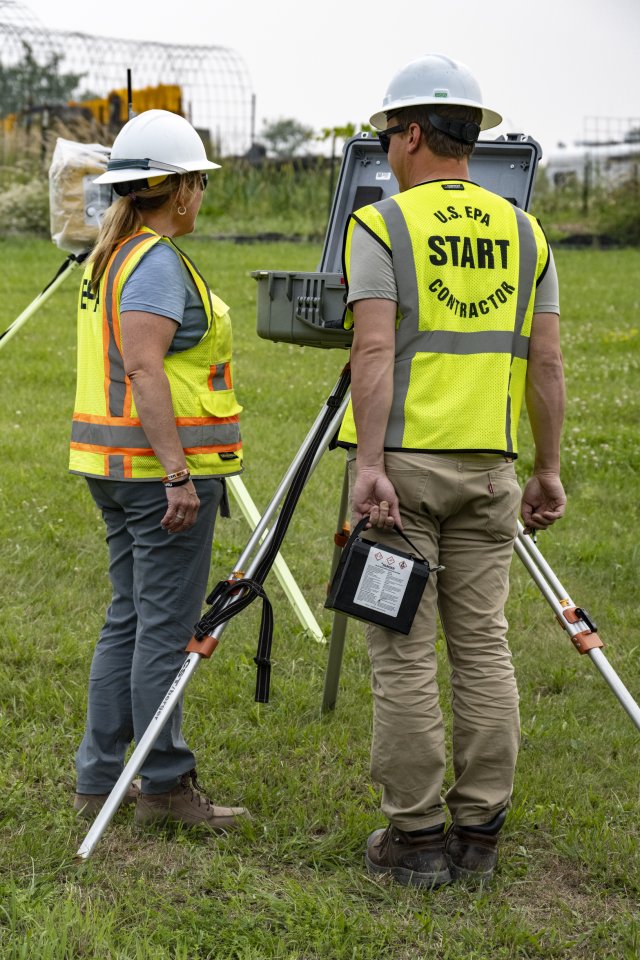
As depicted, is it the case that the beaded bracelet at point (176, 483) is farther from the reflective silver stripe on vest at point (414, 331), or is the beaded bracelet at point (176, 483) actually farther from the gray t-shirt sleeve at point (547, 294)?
the gray t-shirt sleeve at point (547, 294)

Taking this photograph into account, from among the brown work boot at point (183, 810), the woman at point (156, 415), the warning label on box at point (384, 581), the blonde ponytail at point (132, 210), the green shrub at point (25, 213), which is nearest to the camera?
the warning label on box at point (384, 581)

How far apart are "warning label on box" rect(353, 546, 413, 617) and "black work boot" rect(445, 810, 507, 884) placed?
0.70m

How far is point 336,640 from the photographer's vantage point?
406 centimetres

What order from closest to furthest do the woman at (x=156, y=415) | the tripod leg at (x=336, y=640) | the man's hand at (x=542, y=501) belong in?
the woman at (x=156, y=415) < the man's hand at (x=542, y=501) < the tripod leg at (x=336, y=640)

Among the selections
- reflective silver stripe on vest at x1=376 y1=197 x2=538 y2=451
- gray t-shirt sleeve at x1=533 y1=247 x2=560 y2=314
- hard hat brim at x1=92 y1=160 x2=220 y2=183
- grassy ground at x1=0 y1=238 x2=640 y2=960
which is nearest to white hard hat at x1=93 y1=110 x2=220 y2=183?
hard hat brim at x1=92 y1=160 x2=220 y2=183

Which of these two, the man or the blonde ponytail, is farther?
the blonde ponytail

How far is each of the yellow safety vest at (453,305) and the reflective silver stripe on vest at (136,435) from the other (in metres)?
0.57

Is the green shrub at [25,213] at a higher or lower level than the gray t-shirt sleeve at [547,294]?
lower

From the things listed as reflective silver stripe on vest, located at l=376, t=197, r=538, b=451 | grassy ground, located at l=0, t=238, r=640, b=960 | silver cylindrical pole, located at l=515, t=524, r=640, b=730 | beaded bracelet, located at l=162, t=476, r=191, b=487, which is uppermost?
reflective silver stripe on vest, located at l=376, t=197, r=538, b=451

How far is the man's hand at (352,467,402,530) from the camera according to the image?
9.97 feet

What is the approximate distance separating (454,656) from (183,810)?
994 mm

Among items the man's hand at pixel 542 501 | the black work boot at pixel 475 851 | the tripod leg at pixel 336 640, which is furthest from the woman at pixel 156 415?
the man's hand at pixel 542 501

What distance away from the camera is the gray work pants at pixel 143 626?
3.38 metres

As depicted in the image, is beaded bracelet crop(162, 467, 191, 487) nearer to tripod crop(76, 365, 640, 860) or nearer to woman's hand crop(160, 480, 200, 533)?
woman's hand crop(160, 480, 200, 533)
